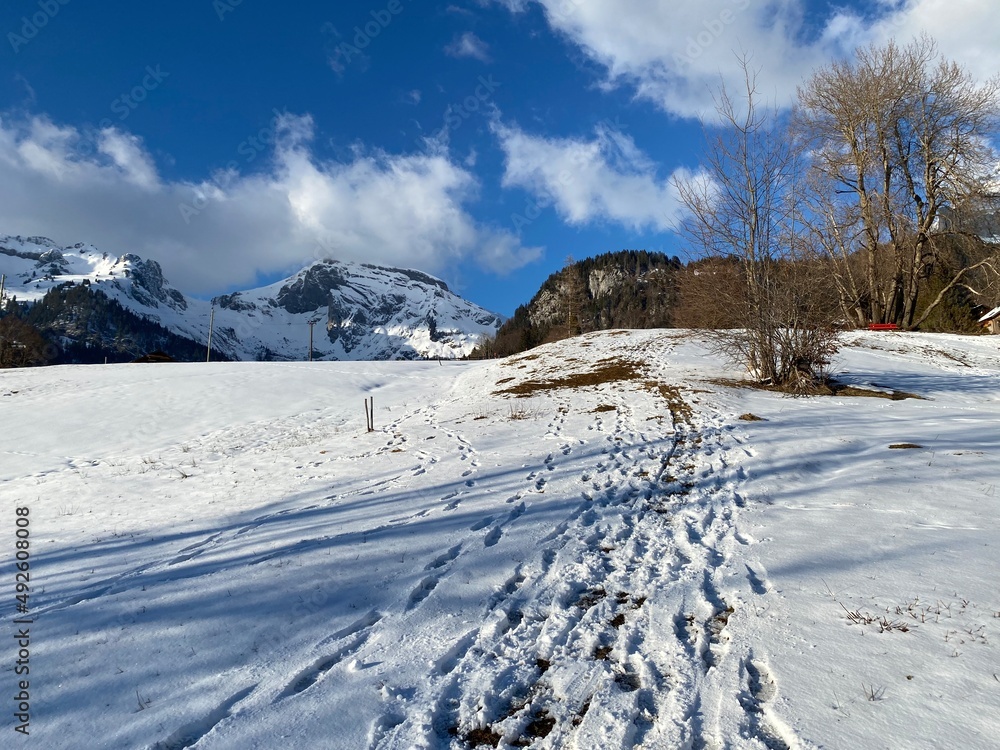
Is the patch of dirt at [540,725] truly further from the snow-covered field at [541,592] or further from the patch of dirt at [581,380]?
the patch of dirt at [581,380]

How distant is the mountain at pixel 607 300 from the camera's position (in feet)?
371

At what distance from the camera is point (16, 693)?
3445 millimetres

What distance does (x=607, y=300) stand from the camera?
454 feet

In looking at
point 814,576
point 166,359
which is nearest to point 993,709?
point 814,576

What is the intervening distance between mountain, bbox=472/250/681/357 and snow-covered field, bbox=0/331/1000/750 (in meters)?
88.7

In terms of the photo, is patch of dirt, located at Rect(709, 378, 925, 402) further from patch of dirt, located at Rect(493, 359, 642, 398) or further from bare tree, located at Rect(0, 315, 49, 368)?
bare tree, located at Rect(0, 315, 49, 368)

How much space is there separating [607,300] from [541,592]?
457 ft

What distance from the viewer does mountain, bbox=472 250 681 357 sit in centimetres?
11299

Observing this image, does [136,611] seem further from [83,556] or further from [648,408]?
[648,408]

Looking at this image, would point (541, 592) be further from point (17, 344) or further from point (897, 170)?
point (17, 344)

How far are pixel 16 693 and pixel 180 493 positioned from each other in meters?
Answer: 6.41

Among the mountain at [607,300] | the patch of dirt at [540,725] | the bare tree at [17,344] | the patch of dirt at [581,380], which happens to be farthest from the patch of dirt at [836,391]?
the mountain at [607,300]

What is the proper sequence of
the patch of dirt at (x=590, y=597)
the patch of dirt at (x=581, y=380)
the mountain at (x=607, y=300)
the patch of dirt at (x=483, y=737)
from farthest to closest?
the mountain at (x=607, y=300)
the patch of dirt at (x=581, y=380)
the patch of dirt at (x=590, y=597)
the patch of dirt at (x=483, y=737)

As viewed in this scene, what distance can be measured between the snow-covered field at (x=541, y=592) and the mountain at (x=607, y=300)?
291 ft
